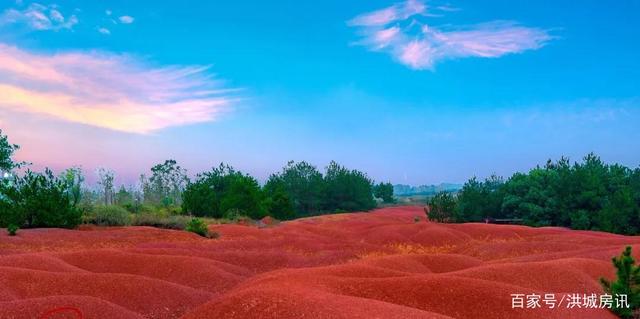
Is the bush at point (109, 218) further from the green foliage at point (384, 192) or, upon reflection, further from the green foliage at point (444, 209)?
the green foliage at point (384, 192)

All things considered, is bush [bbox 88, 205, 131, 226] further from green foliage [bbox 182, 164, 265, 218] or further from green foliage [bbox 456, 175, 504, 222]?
green foliage [bbox 456, 175, 504, 222]

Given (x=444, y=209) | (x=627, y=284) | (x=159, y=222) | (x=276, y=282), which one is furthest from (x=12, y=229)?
(x=444, y=209)

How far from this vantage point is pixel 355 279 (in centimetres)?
1007

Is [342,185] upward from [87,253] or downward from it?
upward

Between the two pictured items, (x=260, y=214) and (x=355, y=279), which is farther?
(x=260, y=214)

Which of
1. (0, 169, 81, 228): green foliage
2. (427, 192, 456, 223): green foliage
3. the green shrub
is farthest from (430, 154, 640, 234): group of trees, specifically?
(0, 169, 81, 228): green foliage

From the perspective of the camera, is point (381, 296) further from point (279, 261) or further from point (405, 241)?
point (405, 241)

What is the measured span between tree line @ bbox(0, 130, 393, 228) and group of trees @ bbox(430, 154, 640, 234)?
15.1m

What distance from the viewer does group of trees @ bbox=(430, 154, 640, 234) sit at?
27.9m

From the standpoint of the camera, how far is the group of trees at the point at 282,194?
127ft

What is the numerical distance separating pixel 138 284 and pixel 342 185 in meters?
43.9

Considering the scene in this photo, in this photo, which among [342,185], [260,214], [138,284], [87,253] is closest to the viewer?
[138,284]

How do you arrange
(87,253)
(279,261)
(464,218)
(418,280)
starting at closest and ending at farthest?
(418,280)
(87,253)
(279,261)
(464,218)

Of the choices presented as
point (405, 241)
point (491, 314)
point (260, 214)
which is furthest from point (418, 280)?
point (260, 214)
